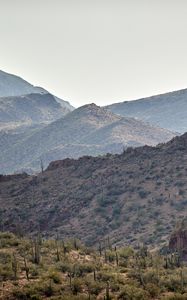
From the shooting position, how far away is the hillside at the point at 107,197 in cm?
6462

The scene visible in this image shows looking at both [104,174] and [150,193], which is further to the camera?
[104,174]

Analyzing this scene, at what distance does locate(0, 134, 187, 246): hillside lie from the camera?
2544 inches

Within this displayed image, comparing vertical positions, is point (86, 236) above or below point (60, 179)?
below

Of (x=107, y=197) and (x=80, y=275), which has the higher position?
(x=107, y=197)

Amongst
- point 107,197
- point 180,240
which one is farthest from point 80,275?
point 107,197

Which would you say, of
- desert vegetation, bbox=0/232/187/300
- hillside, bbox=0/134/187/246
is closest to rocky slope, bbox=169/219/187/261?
hillside, bbox=0/134/187/246

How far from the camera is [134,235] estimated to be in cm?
6112

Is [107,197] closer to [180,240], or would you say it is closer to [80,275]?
[180,240]

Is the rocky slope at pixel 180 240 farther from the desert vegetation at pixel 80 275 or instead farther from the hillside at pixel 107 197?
the desert vegetation at pixel 80 275

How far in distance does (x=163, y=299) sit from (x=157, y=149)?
205ft

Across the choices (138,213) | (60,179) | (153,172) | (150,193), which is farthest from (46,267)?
(60,179)

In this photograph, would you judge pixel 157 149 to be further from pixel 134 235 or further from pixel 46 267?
pixel 46 267

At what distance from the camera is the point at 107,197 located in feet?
250

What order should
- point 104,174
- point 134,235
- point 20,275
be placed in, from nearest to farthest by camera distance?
point 20,275 < point 134,235 < point 104,174
